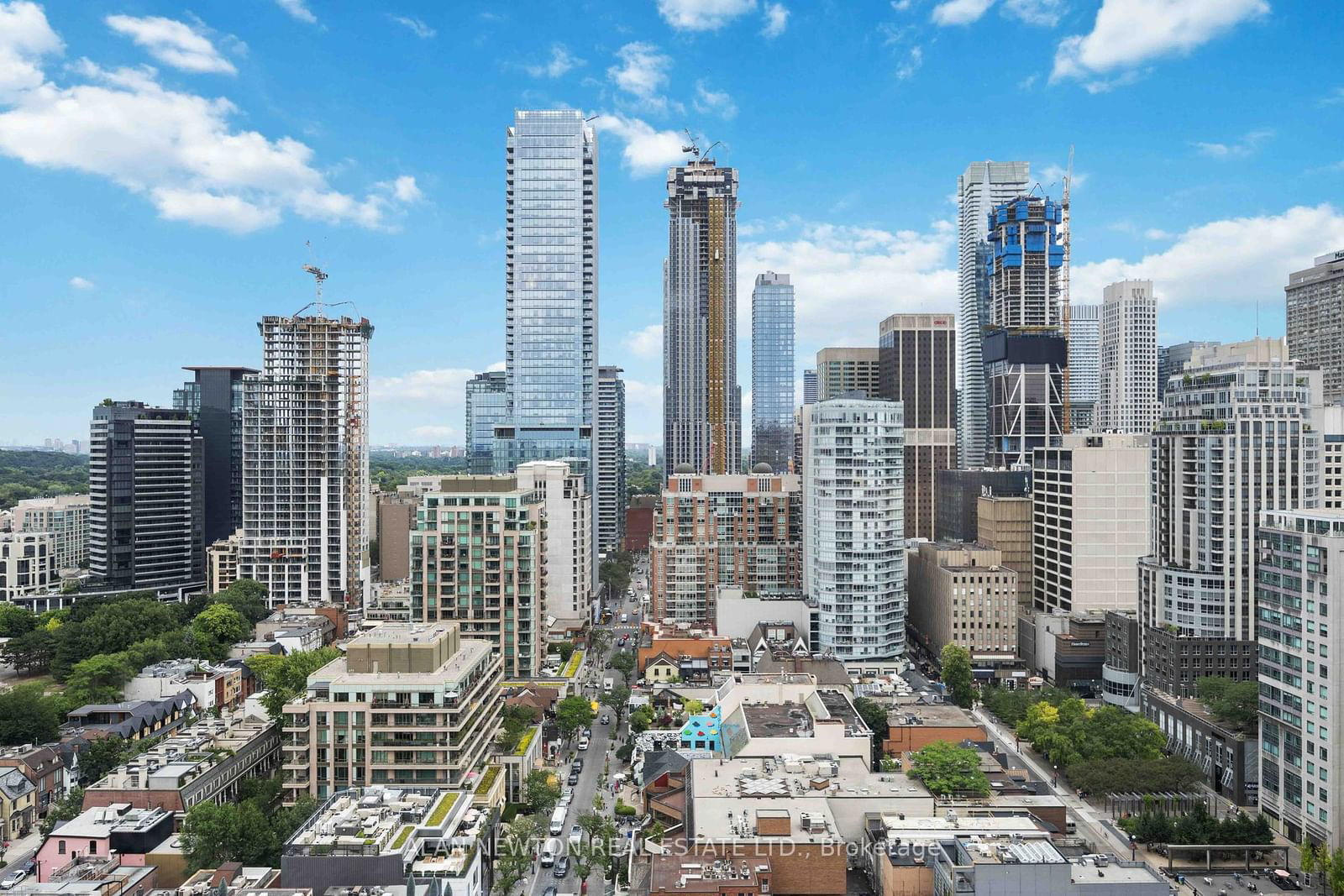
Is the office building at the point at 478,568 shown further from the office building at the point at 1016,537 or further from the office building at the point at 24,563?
the office building at the point at 24,563

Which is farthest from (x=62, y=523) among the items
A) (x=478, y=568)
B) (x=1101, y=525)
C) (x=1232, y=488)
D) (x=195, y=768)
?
(x=1232, y=488)

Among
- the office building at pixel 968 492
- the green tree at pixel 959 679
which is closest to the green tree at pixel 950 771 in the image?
the green tree at pixel 959 679

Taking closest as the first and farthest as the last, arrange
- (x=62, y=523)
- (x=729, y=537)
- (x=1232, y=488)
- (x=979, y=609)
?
(x=1232, y=488)
(x=979, y=609)
(x=729, y=537)
(x=62, y=523)

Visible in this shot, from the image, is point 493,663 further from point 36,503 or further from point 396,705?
point 36,503

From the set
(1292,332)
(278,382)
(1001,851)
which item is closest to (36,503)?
(278,382)

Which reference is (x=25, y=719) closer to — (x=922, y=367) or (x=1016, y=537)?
(x=1016, y=537)
